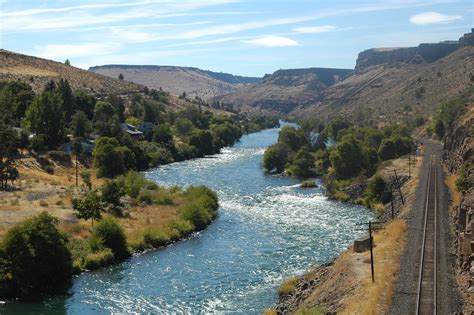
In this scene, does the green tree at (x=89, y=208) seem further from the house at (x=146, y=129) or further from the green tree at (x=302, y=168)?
the house at (x=146, y=129)

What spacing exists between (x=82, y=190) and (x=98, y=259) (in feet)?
91.7

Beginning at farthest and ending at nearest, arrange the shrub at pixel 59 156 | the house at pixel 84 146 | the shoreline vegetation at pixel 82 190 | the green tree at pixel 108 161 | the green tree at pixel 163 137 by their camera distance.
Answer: the green tree at pixel 163 137, the house at pixel 84 146, the shrub at pixel 59 156, the green tree at pixel 108 161, the shoreline vegetation at pixel 82 190

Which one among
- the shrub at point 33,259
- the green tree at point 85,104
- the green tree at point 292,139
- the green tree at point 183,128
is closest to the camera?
the shrub at point 33,259

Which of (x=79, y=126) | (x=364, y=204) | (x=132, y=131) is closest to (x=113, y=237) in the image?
(x=364, y=204)

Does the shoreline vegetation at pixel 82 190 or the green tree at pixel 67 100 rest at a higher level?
the green tree at pixel 67 100

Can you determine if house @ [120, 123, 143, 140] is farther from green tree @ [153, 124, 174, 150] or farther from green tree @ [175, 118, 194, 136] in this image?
green tree @ [175, 118, 194, 136]

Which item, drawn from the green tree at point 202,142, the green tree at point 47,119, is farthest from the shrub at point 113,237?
the green tree at point 202,142

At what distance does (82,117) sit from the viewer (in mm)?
114250

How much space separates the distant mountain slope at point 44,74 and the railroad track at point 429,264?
123071 millimetres

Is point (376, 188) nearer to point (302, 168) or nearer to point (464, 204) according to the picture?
point (302, 168)

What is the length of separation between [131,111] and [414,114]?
92.3 metres

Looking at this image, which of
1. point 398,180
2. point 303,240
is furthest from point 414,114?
point 303,240

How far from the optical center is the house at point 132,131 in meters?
127

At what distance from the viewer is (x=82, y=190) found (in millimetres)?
74875
